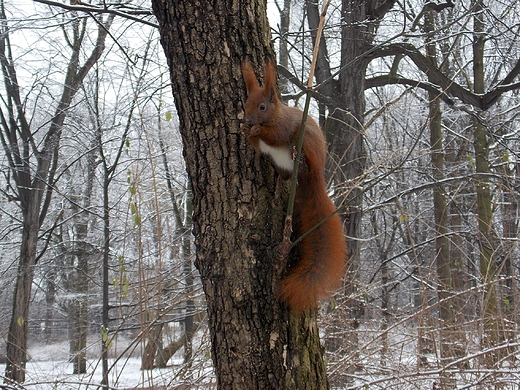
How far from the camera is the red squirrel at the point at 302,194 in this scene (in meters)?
1.43

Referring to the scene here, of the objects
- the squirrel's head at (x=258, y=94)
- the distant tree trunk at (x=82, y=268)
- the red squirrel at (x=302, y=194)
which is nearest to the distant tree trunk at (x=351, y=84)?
the distant tree trunk at (x=82, y=268)

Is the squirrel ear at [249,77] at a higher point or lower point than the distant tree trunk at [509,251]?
higher

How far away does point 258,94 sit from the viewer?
160 cm

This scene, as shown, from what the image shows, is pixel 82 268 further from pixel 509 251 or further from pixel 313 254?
pixel 313 254

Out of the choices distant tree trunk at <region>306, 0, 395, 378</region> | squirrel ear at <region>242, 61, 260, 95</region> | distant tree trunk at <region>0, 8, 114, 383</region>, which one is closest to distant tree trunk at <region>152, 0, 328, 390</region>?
squirrel ear at <region>242, 61, 260, 95</region>

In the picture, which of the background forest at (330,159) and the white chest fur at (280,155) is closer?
the white chest fur at (280,155)

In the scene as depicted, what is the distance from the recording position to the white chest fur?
1.62 meters

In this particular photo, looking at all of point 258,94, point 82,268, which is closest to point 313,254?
point 258,94

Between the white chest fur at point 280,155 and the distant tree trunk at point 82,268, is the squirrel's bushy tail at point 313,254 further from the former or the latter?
the distant tree trunk at point 82,268

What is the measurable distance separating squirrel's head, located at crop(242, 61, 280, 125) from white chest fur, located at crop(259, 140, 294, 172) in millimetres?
89

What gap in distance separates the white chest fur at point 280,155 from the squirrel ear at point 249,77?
7.3 inches

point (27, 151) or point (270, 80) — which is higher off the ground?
point (27, 151)

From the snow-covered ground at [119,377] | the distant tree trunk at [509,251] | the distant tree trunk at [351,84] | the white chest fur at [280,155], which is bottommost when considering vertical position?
the snow-covered ground at [119,377]

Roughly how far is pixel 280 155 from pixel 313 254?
0.39m
